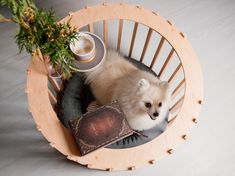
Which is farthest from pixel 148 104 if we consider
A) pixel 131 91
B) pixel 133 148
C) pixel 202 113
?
pixel 202 113

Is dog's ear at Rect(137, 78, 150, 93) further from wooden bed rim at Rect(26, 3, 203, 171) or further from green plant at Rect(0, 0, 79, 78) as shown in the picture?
green plant at Rect(0, 0, 79, 78)

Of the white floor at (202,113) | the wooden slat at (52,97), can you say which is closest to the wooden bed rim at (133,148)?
the wooden slat at (52,97)

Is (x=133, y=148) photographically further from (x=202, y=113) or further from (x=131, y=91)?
(x=202, y=113)

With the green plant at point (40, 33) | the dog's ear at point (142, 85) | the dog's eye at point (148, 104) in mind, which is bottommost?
the dog's eye at point (148, 104)

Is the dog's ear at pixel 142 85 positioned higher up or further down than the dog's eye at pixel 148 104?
higher up

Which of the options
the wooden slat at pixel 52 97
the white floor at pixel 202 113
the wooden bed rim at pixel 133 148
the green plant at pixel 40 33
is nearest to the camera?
the green plant at pixel 40 33

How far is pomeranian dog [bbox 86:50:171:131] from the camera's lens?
1450 mm

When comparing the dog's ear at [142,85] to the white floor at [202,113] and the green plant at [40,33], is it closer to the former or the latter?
the green plant at [40,33]

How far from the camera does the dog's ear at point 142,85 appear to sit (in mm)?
1385

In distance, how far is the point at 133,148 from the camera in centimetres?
138

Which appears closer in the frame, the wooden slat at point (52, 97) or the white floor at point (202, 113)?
the wooden slat at point (52, 97)

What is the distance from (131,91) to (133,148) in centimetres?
28

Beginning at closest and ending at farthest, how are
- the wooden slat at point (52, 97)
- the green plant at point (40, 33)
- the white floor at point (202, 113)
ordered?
the green plant at point (40, 33), the wooden slat at point (52, 97), the white floor at point (202, 113)

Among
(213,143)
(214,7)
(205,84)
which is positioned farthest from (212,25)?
(213,143)
